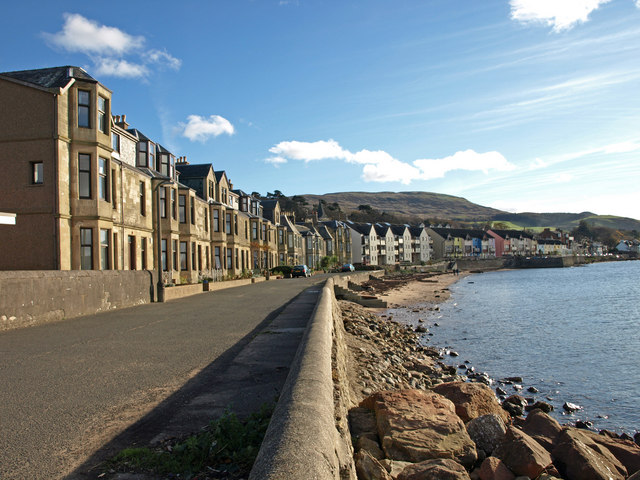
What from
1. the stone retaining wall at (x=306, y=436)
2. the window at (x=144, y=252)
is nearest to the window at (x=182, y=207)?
the window at (x=144, y=252)

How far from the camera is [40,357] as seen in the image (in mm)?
8945

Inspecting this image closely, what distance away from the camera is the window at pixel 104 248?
71.5 ft

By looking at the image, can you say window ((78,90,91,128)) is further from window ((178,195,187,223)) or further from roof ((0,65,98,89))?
window ((178,195,187,223))

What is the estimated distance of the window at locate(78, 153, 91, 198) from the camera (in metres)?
20.4

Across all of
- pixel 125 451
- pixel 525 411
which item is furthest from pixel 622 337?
pixel 125 451

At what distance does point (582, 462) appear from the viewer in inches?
255

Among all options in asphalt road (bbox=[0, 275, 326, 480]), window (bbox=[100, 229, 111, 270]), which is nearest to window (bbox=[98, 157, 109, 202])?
window (bbox=[100, 229, 111, 270])

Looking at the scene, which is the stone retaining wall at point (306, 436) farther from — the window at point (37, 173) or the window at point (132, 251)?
the window at point (132, 251)

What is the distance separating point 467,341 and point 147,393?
17669mm

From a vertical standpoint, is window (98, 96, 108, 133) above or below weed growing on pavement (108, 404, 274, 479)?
above

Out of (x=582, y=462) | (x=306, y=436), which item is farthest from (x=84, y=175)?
(x=582, y=462)

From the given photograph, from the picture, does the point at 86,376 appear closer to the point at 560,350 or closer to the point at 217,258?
the point at 560,350

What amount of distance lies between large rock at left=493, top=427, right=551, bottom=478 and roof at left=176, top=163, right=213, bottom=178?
39431mm

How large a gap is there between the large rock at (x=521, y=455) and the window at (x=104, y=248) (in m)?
19.6
